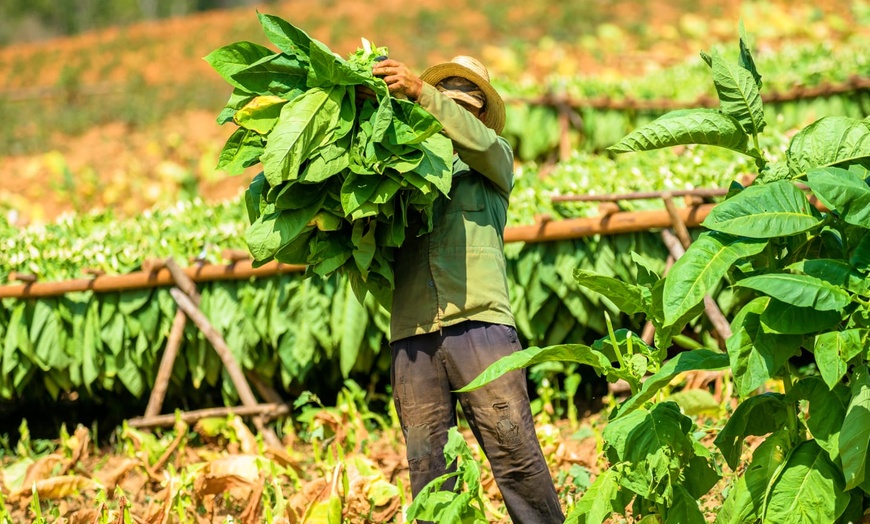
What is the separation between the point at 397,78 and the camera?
2.52 m

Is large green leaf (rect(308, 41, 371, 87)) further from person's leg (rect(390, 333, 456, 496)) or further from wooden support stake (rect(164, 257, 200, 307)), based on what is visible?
wooden support stake (rect(164, 257, 200, 307))

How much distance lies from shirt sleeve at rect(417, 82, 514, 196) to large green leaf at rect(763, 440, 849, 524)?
3.58 ft

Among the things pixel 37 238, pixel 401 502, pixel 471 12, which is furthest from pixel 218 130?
pixel 401 502

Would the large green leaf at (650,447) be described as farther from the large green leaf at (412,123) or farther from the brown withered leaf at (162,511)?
the brown withered leaf at (162,511)

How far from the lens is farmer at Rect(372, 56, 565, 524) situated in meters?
2.72

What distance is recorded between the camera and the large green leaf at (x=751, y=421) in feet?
8.20

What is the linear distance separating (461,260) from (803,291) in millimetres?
946

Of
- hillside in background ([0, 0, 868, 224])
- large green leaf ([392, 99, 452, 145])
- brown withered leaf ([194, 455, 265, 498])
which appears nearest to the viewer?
large green leaf ([392, 99, 452, 145])

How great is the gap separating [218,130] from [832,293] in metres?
12.0

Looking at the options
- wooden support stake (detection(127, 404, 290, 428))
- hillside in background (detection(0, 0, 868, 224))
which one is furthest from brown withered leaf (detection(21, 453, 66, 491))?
hillside in background (detection(0, 0, 868, 224))

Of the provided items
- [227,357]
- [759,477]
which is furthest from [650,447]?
[227,357]

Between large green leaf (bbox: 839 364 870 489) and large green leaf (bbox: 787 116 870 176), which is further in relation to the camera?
large green leaf (bbox: 787 116 870 176)

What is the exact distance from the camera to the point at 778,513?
7.47 ft

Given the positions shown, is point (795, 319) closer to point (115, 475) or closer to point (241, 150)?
point (241, 150)
